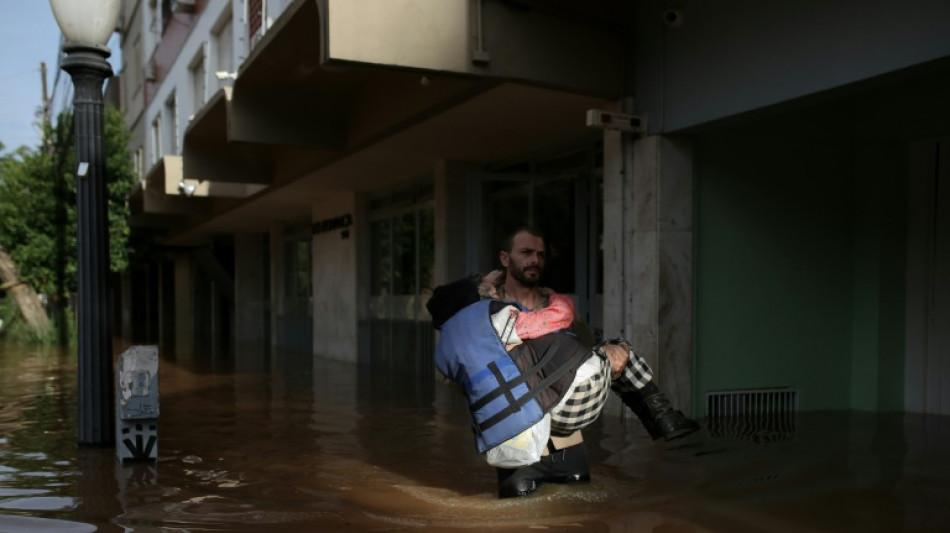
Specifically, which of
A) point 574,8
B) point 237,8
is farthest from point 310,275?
point 574,8

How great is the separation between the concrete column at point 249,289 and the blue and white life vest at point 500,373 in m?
20.0

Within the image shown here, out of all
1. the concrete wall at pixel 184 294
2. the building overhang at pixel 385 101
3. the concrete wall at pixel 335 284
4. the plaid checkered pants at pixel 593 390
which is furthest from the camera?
the concrete wall at pixel 184 294

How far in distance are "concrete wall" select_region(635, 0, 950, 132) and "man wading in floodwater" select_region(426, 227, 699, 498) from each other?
2.89m

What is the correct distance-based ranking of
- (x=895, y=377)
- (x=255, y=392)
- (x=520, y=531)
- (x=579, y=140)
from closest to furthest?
(x=520, y=531), (x=895, y=377), (x=579, y=140), (x=255, y=392)

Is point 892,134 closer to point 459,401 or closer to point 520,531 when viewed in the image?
point 459,401

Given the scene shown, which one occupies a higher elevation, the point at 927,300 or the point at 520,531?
the point at 927,300

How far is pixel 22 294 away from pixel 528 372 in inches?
785

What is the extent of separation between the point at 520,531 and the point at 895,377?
5596mm

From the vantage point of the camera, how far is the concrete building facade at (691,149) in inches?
273

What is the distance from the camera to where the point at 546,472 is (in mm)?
4352

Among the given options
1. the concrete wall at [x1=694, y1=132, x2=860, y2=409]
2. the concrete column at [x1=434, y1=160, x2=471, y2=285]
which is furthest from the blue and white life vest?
the concrete column at [x1=434, y1=160, x2=471, y2=285]

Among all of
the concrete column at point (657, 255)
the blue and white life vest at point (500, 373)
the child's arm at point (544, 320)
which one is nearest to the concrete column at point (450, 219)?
the concrete column at point (657, 255)

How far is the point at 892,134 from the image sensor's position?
808cm

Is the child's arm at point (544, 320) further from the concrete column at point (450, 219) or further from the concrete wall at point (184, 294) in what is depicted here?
the concrete wall at point (184, 294)
